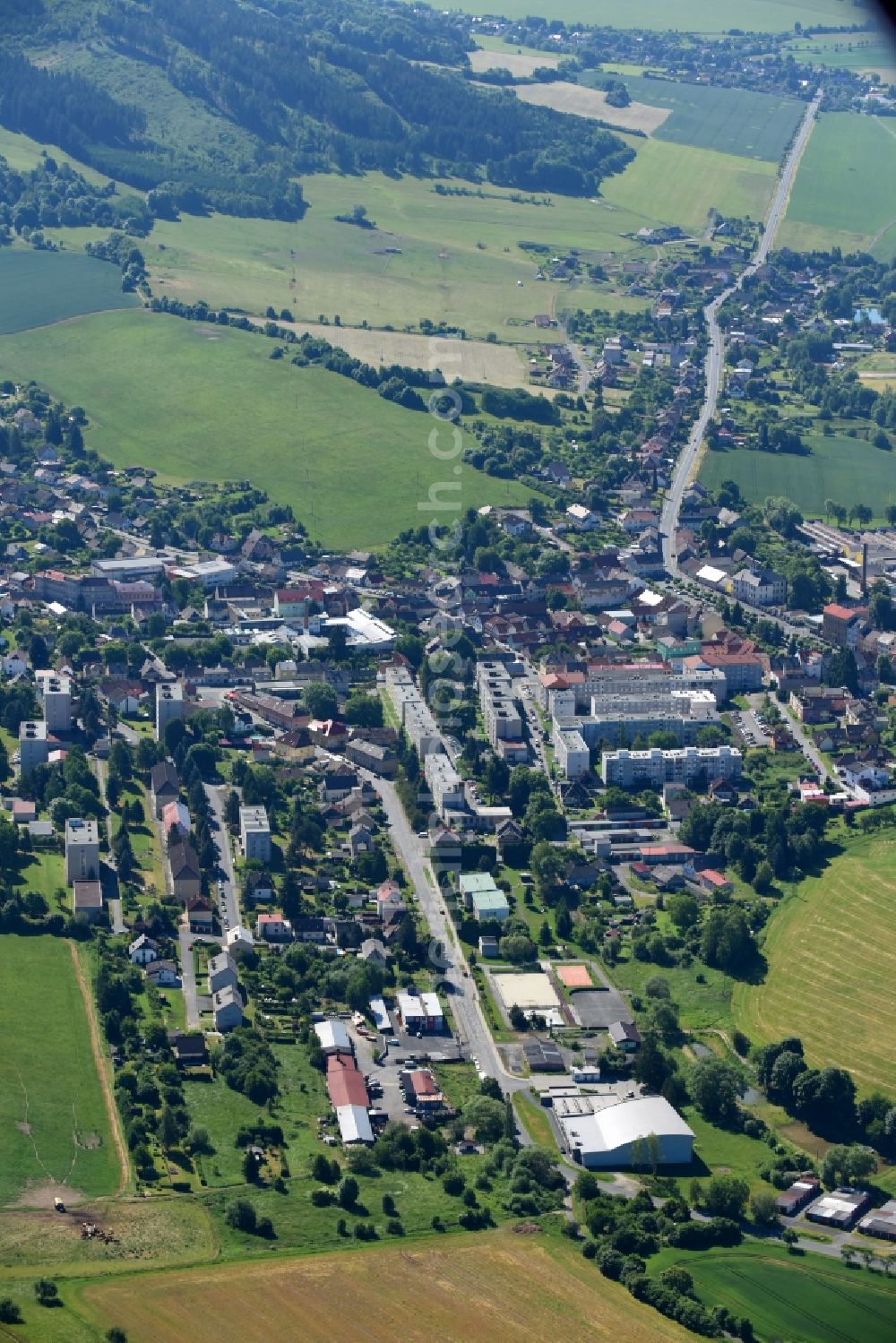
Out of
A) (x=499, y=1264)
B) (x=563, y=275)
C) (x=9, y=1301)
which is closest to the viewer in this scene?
(x=9, y=1301)

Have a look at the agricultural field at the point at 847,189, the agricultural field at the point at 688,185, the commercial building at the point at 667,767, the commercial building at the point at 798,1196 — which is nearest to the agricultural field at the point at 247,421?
the commercial building at the point at 667,767

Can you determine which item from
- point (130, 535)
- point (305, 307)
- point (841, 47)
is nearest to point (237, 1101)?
point (130, 535)

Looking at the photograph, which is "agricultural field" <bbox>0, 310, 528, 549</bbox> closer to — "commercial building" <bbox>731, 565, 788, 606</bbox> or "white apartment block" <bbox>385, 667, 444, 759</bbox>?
"commercial building" <bbox>731, 565, 788, 606</bbox>

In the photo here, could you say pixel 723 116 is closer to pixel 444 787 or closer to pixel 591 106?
pixel 591 106

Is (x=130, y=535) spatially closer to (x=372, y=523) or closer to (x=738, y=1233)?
(x=372, y=523)

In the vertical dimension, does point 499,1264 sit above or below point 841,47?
below

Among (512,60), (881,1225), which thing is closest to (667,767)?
(881,1225)
